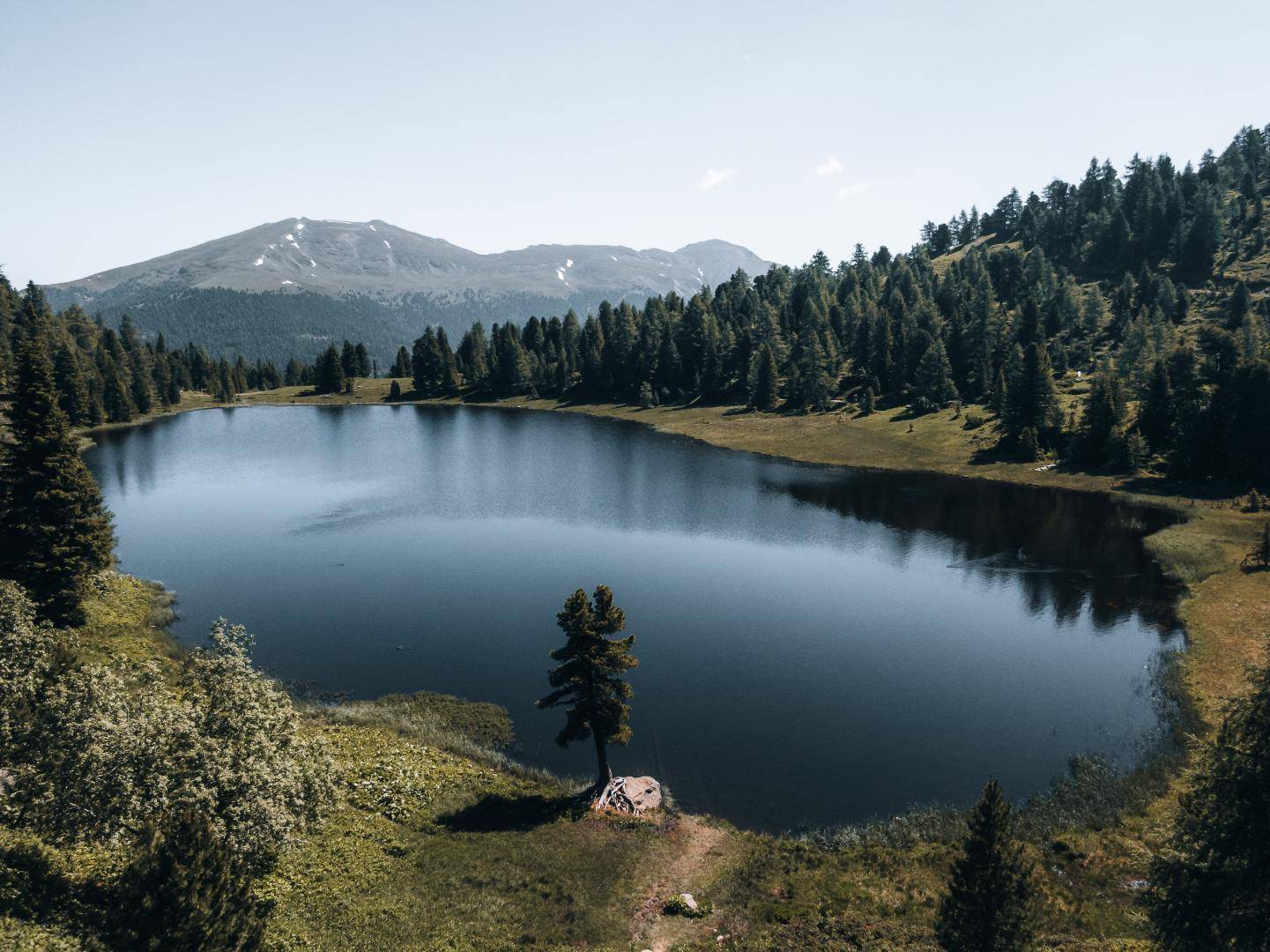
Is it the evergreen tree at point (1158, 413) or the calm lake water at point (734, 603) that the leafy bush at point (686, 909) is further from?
the evergreen tree at point (1158, 413)

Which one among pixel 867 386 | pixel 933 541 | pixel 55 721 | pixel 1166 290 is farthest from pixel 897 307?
pixel 55 721

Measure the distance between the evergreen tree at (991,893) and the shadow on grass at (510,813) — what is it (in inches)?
799

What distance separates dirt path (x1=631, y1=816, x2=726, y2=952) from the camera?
29984mm

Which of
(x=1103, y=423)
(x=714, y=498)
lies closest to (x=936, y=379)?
(x=1103, y=423)

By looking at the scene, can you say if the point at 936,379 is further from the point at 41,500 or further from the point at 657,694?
the point at 41,500

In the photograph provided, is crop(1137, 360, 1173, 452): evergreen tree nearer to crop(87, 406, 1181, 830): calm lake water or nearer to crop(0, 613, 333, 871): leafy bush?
crop(87, 406, 1181, 830): calm lake water

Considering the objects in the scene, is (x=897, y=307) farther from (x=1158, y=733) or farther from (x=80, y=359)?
(x=80, y=359)

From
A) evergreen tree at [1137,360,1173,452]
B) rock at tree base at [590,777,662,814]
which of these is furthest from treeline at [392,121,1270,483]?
rock at tree base at [590,777,662,814]

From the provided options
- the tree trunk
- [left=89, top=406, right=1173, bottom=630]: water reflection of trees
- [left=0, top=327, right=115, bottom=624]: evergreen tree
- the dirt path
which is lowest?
the dirt path

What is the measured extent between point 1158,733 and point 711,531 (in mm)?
51969

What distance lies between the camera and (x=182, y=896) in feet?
68.0

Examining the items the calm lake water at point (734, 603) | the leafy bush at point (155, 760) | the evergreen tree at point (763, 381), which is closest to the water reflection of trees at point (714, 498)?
the calm lake water at point (734, 603)

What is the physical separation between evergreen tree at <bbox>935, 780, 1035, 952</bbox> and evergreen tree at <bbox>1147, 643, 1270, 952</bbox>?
4.80 m

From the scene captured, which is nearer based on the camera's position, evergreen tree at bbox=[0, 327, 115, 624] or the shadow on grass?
the shadow on grass
